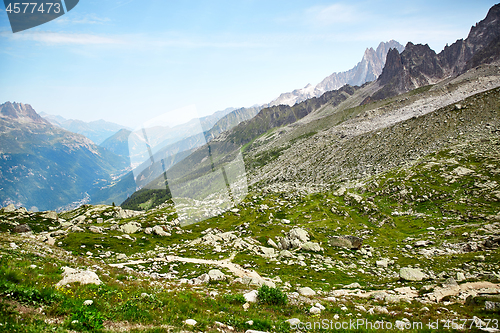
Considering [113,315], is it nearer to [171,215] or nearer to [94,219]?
[171,215]

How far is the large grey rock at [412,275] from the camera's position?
28.2 m

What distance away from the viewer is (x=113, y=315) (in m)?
9.77

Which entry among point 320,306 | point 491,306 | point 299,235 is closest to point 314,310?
point 320,306

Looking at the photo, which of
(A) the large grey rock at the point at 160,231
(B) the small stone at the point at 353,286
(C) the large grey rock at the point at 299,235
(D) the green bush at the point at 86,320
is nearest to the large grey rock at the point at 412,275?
(B) the small stone at the point at 353,286

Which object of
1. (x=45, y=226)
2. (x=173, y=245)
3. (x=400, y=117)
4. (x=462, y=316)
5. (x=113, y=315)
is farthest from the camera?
(x=400, y=117)

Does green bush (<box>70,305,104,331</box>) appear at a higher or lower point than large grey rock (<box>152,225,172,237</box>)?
higher

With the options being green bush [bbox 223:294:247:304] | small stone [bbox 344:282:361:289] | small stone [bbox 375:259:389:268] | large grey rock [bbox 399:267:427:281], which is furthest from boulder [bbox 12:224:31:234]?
large grey rock [bbox 399:267:427:281]

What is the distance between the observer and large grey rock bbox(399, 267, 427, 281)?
28219 mm

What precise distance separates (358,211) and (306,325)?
58.6 metres

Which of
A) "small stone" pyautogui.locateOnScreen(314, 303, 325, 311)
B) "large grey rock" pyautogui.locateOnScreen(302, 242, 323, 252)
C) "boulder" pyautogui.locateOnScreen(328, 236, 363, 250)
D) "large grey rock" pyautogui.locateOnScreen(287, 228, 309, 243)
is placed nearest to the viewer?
"small stone" pyautogui.locateOnScreen(314, 303, 325, 311)

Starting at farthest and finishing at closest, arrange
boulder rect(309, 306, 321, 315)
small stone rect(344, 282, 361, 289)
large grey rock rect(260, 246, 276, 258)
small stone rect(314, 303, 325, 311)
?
large grey rock rect(260, 246, 276, 258)
small stone rect(344, 282, 361, 289)
small stone rect(314, 303, 325, 311)
boulder rect(309, 306, 321, 315)

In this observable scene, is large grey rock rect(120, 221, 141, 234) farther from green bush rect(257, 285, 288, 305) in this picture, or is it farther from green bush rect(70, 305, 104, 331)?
green bush rect(70, 305, 104, 331)

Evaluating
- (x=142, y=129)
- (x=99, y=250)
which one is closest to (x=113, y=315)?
(x=142, y=129)

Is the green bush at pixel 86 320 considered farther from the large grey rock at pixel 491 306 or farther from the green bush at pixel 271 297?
the large grey rock at pixel 491 306
